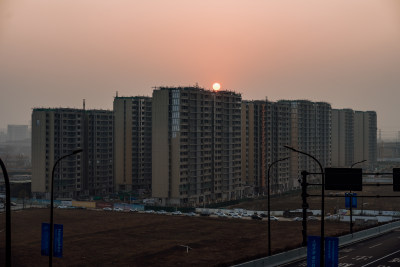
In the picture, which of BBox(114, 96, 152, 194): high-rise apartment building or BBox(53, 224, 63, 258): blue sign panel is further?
BBox(114, 96, 152, 194): high-rise apartment building

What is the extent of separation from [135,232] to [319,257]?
50.0m

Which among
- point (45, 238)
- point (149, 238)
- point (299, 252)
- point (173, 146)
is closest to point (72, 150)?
point (173, 146)

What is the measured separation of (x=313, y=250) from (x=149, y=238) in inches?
1693

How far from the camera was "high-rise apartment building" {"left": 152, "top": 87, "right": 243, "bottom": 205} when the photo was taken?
126m

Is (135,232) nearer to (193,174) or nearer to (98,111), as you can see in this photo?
(193,174)

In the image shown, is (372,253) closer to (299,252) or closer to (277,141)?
(299,252)

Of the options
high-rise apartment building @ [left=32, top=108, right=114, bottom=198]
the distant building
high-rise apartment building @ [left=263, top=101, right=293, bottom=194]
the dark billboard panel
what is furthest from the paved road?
high-rise apartment building @ [left=32, top=108, right=114, bottom=198]

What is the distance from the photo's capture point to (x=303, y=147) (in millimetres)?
194500

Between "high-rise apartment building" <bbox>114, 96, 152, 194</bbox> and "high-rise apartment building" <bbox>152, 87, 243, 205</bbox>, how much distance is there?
1150 inches

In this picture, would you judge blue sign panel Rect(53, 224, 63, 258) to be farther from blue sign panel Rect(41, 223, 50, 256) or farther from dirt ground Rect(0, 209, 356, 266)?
dirt ground Rect(0, 209, 356, 266)

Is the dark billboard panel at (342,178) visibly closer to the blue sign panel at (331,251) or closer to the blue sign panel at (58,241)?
the blue sign panel at (331,251)

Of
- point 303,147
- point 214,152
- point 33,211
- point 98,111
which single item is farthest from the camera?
point 303,147

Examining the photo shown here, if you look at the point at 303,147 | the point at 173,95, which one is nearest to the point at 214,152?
the point at 173,95

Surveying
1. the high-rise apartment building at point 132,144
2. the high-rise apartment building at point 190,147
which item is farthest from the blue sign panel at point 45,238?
the high-rise apartment building at point 132,144
